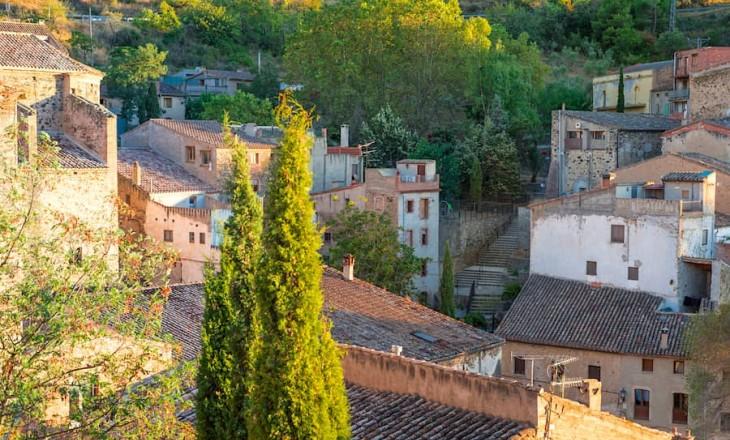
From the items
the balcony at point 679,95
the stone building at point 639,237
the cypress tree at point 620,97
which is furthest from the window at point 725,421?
the cypress tree at point 620,97

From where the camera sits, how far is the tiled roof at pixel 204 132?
131 feet

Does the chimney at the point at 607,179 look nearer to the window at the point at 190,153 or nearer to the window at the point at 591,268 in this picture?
the window at the point at 591,268

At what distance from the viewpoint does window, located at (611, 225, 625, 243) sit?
34.3 m

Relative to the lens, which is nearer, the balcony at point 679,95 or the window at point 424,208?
the window at point 424,208

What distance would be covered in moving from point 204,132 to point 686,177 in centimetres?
1620

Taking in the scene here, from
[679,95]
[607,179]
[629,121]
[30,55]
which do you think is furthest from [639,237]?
[30,55]

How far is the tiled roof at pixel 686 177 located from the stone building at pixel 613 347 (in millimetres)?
3280

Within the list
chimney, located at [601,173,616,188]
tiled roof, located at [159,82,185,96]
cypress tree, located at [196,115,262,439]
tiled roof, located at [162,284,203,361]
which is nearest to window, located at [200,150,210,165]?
tiled roof, located at [162,284,203,361]

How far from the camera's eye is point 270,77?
59656 millimetres

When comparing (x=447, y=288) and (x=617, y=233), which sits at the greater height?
(x=617, y=233)

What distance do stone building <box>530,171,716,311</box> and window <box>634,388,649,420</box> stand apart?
2.90 metres

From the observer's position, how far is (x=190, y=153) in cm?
4006

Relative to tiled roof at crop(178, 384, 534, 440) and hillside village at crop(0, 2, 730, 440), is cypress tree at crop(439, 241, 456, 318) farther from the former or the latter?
tiled roof at crop(178, 384, 534, 440)

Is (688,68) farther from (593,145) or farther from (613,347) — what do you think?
(613,347)
